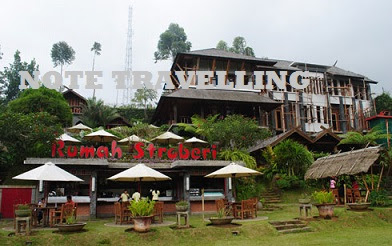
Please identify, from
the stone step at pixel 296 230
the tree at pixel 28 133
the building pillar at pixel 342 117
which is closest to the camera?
the stone step at pixel 296 230

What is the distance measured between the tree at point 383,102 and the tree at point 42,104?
31175 millimetres

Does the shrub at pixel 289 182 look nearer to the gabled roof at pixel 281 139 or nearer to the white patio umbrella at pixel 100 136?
the gabled roof at pixel 281 139

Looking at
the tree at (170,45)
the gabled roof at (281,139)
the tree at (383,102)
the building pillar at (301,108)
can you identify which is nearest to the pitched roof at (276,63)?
the tree at (383,102)

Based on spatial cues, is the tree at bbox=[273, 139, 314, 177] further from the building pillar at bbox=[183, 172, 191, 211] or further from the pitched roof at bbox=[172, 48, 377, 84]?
the pitched roof at bbox=[172, 48, 377, 84]

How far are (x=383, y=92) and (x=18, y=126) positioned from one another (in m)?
36.2

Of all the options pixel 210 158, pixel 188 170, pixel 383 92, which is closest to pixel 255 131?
pixel 210 158

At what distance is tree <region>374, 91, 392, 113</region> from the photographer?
36812 millimetres

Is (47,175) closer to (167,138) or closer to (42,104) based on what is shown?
(167,138)

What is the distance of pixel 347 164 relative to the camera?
1617cm

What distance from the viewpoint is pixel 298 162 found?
20984 mm

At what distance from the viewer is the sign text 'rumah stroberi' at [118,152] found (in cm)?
1573

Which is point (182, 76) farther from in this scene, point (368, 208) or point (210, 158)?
point (368, 208)

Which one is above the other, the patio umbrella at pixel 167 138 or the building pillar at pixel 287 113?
the building pillar at pixel 287 113

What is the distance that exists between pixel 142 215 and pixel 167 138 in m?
11.0
